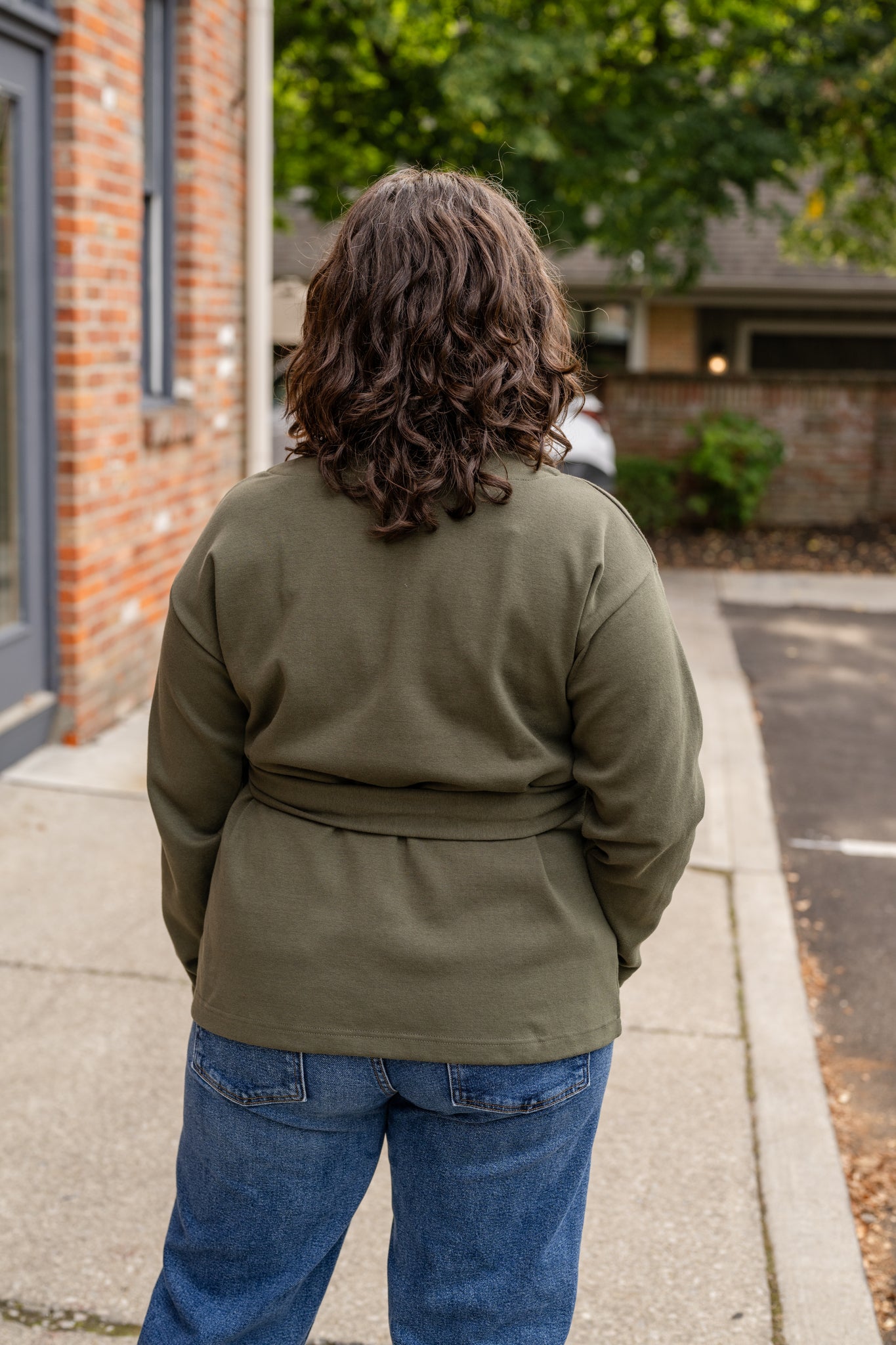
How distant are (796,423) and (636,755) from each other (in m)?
13.2

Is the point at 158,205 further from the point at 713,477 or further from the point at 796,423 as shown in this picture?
the point at 796,423

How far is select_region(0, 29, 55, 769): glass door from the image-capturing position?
5.07 meters

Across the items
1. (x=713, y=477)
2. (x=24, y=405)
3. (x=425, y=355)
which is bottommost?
(x=713, y=477)

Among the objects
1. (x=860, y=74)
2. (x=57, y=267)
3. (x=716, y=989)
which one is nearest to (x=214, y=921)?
(x=716, y=989)

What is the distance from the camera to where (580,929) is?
167cm

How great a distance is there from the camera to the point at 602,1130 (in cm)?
325

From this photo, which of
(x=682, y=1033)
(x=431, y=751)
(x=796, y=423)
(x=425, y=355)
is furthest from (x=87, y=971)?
(x=796, y=423)

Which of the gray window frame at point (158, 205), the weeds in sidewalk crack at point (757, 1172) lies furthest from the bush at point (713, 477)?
the weeds in sidewalk crack at point (757, 1172)

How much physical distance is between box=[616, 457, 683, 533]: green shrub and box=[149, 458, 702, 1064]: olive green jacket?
470 inches

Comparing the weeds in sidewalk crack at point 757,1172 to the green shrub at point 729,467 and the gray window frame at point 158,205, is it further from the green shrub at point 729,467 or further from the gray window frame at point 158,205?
the green shrub at point 729,467

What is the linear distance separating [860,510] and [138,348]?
9.82 meters

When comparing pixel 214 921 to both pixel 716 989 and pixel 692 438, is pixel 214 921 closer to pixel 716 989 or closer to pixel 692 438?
pixel 716 989

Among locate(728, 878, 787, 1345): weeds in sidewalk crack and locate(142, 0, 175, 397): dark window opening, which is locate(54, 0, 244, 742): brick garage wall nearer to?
locate(142, 0, 175, 397): dark window opening

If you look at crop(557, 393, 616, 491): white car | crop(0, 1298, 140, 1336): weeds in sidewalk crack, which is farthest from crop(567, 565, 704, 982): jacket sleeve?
crop(557, 393, 616, 491): white car
